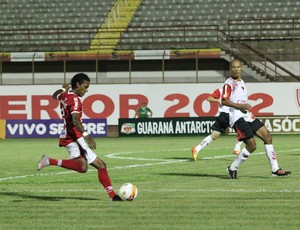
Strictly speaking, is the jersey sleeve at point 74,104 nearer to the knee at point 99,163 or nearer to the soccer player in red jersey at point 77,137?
the soccer player in red jersey at point 77,137

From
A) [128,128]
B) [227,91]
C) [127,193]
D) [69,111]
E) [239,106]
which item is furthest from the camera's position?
[128,128]

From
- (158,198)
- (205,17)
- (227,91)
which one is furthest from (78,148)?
(205,17)

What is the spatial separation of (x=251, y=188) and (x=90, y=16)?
3853 cm

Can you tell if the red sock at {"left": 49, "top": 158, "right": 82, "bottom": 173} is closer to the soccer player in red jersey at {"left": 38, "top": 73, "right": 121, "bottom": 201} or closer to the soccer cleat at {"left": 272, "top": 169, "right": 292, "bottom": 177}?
the soccer player in red jersey at {"left": 38, "top": 73, "right": 121, "bottom": 201}

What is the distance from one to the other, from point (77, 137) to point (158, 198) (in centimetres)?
153

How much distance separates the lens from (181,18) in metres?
50.4

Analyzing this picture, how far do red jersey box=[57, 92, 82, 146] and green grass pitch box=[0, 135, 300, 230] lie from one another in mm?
937

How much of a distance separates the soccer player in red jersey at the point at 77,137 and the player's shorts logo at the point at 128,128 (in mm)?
29679

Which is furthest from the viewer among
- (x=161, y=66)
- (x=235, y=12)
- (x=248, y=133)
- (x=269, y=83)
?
(x=235, y=12)

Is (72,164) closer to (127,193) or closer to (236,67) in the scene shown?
(127,193)

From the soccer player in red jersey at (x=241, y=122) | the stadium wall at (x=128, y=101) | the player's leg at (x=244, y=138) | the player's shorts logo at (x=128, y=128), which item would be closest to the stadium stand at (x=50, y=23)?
the stadium wall at (x=128, y=101)

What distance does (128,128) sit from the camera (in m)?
42.9

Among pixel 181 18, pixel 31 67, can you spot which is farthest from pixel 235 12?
pixel 31 67

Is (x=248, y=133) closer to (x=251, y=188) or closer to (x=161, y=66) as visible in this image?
(x=251, y=188)
